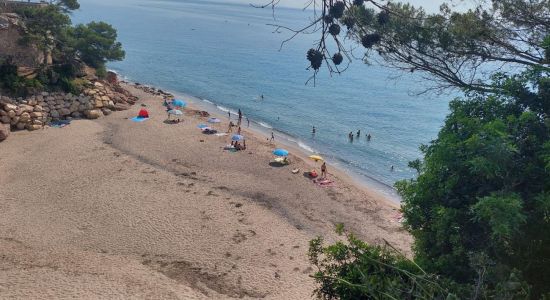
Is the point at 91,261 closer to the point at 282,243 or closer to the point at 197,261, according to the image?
the point at 197,261

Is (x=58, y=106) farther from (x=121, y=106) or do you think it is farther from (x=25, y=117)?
(x=121, y=106)

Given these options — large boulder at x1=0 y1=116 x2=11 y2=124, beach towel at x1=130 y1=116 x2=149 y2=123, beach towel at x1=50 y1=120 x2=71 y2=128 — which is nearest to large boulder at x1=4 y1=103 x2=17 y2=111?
large boulder at x1=0 y1=116 x2=11 y2=124

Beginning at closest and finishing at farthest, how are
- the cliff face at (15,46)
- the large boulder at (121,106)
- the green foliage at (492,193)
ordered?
1. the green foliage at (492,193)
2. the cliff face at (15,46)
3. the large boulder at (121,106)

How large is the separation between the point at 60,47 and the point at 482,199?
129ft

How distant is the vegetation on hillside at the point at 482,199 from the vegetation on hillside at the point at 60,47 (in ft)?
98.1

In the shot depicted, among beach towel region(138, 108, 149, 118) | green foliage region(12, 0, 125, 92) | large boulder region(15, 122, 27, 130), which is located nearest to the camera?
large boulder region(15, 122, 27, 130)

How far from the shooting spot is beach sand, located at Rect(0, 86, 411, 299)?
15.5 meters

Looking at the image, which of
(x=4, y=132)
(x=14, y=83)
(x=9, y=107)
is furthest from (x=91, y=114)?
(x=4, y=132)

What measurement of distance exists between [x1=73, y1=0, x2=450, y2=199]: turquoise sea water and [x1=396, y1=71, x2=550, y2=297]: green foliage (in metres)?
10.2

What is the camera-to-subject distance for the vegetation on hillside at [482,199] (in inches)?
294

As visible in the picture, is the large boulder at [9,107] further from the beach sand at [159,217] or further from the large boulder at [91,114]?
the large boulder at [91,114]

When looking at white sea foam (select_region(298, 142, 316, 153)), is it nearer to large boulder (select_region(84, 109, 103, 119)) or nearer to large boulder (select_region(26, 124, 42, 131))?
large boulder (select_region(84, 109, 103, 119))

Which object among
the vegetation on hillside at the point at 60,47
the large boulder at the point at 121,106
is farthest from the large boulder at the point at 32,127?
the large boulder at the point at 121,106

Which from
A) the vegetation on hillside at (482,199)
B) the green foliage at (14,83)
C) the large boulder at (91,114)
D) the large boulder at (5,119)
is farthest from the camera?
the large boulder at (91,114)
